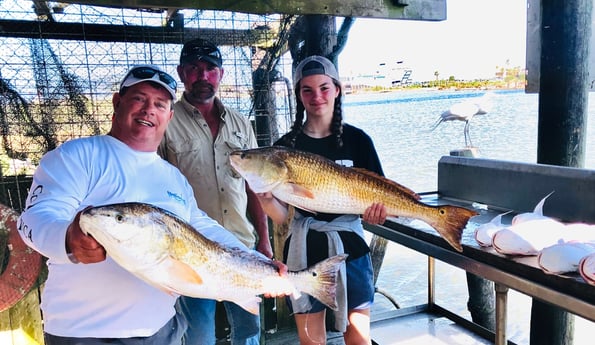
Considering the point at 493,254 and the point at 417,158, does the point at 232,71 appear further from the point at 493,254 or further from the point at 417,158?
the point at 417,158

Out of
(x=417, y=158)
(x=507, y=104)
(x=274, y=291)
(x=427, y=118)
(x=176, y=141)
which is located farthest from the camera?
(x=507, y=104)

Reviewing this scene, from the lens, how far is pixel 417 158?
15.1 metres

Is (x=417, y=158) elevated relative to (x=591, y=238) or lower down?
lower down

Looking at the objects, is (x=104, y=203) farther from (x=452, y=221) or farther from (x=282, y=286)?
(x=452, y=221)

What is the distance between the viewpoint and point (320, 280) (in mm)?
1785

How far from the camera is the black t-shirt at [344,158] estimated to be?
7.94 feet

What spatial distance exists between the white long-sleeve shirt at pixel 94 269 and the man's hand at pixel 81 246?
189 mm

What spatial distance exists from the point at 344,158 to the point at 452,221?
66cm

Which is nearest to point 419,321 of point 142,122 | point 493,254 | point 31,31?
point 493,254

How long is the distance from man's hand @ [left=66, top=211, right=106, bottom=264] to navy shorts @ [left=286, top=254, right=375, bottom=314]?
139cm

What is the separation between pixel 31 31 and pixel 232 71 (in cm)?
143

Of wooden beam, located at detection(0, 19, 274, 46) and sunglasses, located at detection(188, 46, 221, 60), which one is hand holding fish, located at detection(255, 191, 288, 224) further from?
wooden beam, located at detection(0, 19, 274, 46)

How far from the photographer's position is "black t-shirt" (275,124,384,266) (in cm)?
242

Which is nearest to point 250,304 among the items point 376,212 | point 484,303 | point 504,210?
point 376,212
